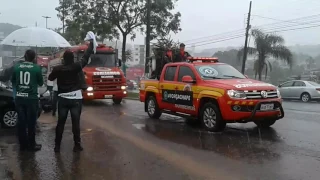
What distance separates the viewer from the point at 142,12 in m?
26.1

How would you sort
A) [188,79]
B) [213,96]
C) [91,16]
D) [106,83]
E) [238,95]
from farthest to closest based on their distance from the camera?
[91,16]
[106,83]
[188,79]
[213,96]
[238,95]

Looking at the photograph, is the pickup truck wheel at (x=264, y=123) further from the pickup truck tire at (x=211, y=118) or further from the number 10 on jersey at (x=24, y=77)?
the number 10 on jersey at (x=24, y=77)

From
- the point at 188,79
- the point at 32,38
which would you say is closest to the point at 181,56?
the point at 188,79

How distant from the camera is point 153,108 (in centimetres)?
1159

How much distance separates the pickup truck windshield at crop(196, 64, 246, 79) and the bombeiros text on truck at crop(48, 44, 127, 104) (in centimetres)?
699

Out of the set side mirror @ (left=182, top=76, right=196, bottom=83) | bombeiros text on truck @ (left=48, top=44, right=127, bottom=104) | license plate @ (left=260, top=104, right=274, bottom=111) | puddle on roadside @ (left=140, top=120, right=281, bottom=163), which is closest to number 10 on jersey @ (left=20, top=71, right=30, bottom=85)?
puddle on roadside @ (left=140, top=120, right=281, bottom=163)

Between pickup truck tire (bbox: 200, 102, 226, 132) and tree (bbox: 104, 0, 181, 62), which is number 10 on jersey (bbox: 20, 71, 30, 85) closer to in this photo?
pickup truck tire (bbox: 200, 102, 226, 132)

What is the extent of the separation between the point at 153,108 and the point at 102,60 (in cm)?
585

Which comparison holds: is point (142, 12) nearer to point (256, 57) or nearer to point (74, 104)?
point (256, 57)

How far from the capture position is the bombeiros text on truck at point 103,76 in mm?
15797

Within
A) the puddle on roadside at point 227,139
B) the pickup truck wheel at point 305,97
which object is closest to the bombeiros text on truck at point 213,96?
the puddle on roadside at point 227,139

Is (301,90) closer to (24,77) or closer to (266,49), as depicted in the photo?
(266,49)

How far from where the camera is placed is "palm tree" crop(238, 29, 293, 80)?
3325 centimetres

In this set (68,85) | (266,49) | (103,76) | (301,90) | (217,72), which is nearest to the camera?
(68,85)
